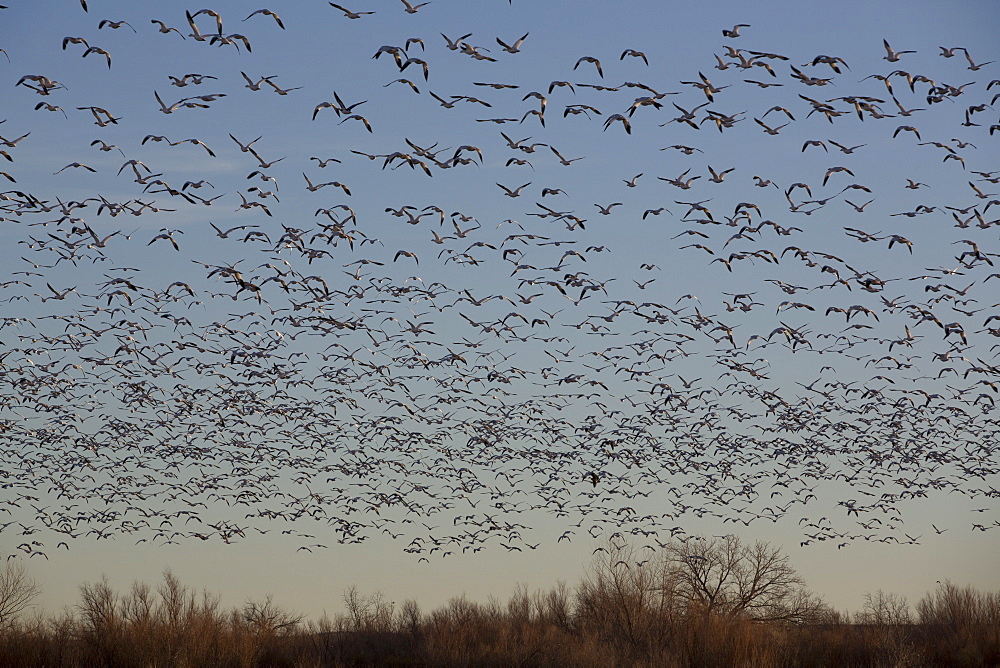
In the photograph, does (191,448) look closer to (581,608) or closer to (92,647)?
(92,647)

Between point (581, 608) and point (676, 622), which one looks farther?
point (581, 608)

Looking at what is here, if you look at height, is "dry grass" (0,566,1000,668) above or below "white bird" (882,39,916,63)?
below

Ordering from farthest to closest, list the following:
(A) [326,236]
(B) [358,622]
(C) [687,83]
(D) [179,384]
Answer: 1. (B) [358,622]
2. (D) [179,384]
3. (A) [326,236]
4. (C) [687,83]

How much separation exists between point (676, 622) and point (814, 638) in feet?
25.3

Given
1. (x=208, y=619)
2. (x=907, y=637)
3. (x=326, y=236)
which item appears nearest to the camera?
(x=326, y=236)

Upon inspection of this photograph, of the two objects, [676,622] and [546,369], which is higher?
[546,369]

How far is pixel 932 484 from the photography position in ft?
162

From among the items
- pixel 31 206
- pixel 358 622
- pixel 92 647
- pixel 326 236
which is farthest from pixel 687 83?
pixel 358 622

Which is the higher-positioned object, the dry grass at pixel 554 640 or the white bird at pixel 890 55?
the white bird at pixel 890 55

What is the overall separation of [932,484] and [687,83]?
98.2 feet

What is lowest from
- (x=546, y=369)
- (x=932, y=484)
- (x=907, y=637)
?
(x=907, y=637)

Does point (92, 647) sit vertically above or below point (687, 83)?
below

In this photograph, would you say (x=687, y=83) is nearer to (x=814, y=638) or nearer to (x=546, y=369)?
(x=546, y=369)

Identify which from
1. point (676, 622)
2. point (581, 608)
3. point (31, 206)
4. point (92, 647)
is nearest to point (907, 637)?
point (676, 622)
